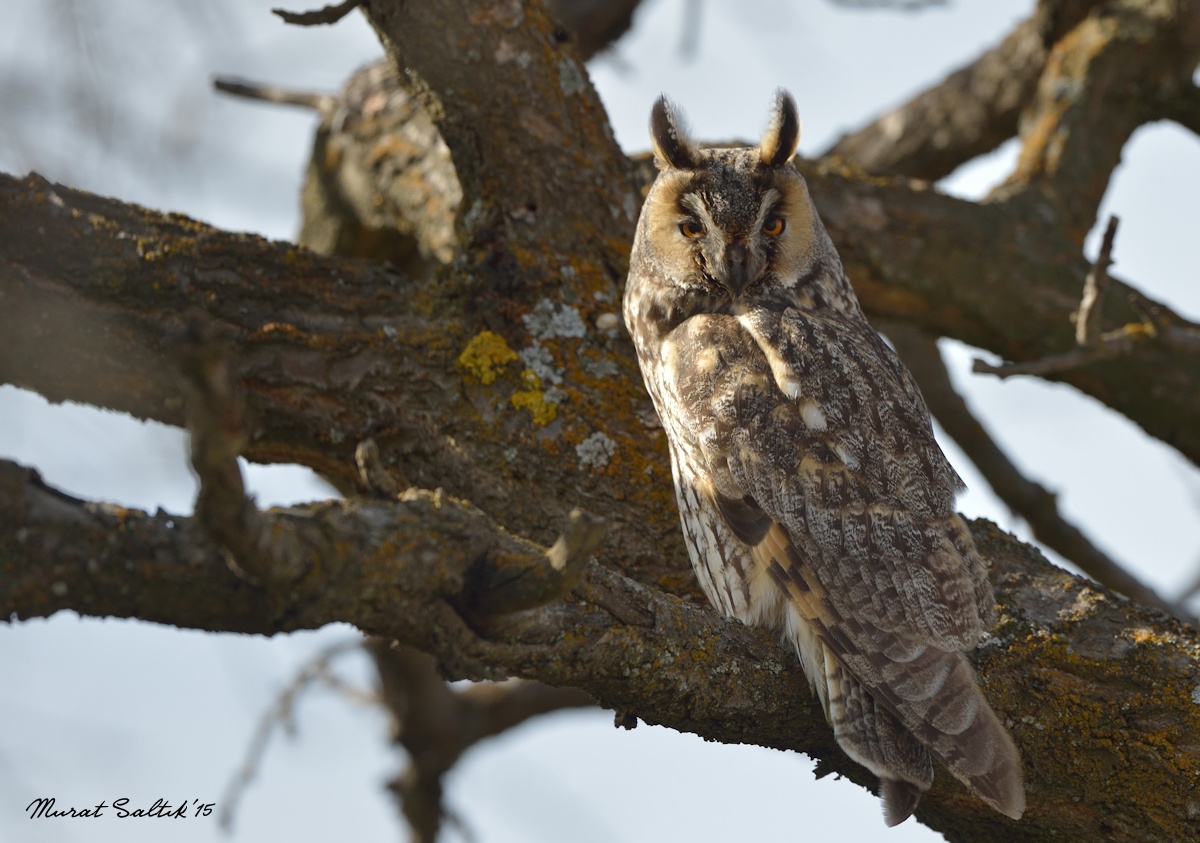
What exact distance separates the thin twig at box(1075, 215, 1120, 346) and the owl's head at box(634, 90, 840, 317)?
75 centimetres

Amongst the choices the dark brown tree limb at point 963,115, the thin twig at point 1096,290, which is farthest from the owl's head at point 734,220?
the dark brown tree limb at point 963,115

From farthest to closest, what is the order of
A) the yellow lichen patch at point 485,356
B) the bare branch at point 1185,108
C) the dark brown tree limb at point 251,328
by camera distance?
the bare branch at point 1185,108, the yellow lichen patch at point 485,356, the dark brown tree limb at point 251,328

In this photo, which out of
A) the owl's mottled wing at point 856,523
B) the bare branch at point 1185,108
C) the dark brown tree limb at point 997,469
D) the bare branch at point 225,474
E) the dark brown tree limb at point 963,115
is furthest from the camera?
the dark brown tree limb at point 963,115

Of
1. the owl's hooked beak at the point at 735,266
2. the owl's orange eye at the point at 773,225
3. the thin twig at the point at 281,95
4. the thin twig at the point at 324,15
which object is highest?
the thin twig at the point at 281,95

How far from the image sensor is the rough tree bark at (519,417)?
1.68 metres

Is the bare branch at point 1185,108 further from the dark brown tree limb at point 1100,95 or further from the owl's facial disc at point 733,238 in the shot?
the owl's facial disc at point 733,238

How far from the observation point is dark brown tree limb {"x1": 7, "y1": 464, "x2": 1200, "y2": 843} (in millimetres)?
1537

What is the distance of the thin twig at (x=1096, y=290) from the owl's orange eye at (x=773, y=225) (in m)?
0.89

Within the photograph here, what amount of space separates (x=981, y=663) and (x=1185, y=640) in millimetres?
512

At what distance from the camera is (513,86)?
137 inches

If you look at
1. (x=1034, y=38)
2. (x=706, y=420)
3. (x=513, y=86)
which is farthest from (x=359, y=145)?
(x=1034, y=38)

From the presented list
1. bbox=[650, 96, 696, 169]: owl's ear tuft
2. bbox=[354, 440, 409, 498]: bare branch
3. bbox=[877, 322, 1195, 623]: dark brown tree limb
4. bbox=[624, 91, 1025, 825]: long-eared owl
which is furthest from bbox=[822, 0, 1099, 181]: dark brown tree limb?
bbox=[354, 440, 409, 498]: bare branch

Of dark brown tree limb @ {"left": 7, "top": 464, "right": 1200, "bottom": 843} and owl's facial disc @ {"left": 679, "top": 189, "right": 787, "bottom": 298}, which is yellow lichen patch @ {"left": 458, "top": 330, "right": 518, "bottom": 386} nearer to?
owl's facial disc @ {"left": 679, "top": 189, "right": 787, "bottom": 298}

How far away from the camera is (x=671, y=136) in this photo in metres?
3.57
